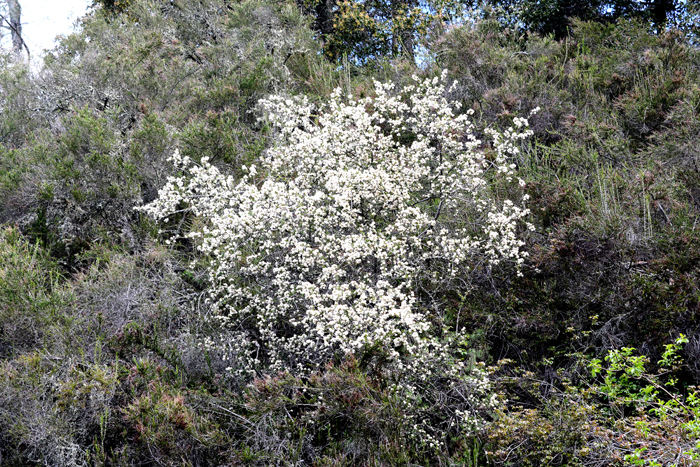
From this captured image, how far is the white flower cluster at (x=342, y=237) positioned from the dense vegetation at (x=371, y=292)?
3cm

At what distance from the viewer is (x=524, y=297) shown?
4.32 metres

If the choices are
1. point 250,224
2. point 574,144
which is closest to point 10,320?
point 250,224

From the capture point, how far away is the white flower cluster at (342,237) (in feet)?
12.6

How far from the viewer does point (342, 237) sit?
14.2ft

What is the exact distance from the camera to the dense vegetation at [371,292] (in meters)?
3.32

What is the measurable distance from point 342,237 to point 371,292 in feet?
2.47

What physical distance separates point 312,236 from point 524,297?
1.75 metres

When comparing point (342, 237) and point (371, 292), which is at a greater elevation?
point (342, 237)

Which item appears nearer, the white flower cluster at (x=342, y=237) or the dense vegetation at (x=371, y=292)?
the dense vegetation at (x=371, y=292)

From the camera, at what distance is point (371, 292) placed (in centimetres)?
370

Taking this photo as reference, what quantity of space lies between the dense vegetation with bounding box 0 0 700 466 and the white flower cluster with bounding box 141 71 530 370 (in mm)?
35

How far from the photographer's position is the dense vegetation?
3318mm

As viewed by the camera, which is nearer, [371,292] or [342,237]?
[371,292]

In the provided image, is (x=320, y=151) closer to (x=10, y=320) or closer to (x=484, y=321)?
(x=484, y=321)
